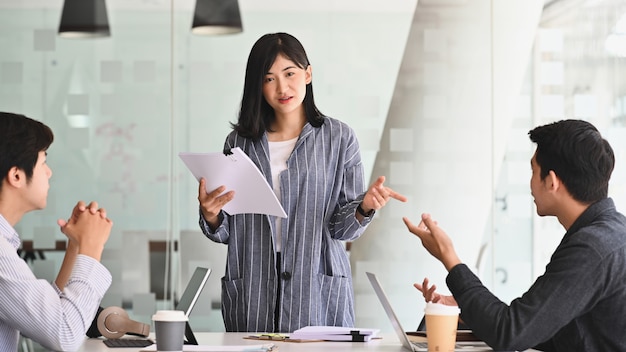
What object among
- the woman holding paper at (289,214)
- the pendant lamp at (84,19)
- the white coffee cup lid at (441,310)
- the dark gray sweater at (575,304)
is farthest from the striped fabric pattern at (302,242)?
the pendant lamp at (84,19)

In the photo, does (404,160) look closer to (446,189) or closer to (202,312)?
(446,189)

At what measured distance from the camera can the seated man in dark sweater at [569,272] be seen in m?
1.83

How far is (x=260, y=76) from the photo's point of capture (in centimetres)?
272

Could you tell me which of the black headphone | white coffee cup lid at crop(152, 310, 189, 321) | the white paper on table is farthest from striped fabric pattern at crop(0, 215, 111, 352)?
the black headphone

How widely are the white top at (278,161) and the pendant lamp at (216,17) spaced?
69.3 inches

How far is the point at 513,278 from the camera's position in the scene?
4527 mm

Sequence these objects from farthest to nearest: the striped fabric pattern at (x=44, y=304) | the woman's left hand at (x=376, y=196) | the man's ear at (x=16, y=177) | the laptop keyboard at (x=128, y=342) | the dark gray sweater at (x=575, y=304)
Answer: the woman's left hand at (x=376, y=196)
the laptop keyboard at (x=128, y=342)
the man's ear at (x=16, y=177)
the dark gray sweater at (x=575, y=304)
the striped fabric pattern at (x=44, y=304)

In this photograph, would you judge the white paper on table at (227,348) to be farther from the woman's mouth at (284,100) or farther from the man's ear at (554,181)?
the woman's mouth at (284,100)

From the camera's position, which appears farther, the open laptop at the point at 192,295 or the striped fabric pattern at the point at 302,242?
the striped fabric pattern at the point at 302,242

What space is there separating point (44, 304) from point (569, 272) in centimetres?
107

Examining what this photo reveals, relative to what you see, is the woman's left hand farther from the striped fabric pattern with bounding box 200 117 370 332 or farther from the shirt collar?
the shirt collar

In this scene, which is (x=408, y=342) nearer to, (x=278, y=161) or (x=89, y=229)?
(x=89, y=229)

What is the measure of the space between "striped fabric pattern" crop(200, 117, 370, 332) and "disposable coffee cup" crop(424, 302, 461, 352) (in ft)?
2.23

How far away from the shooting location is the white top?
104 inches
